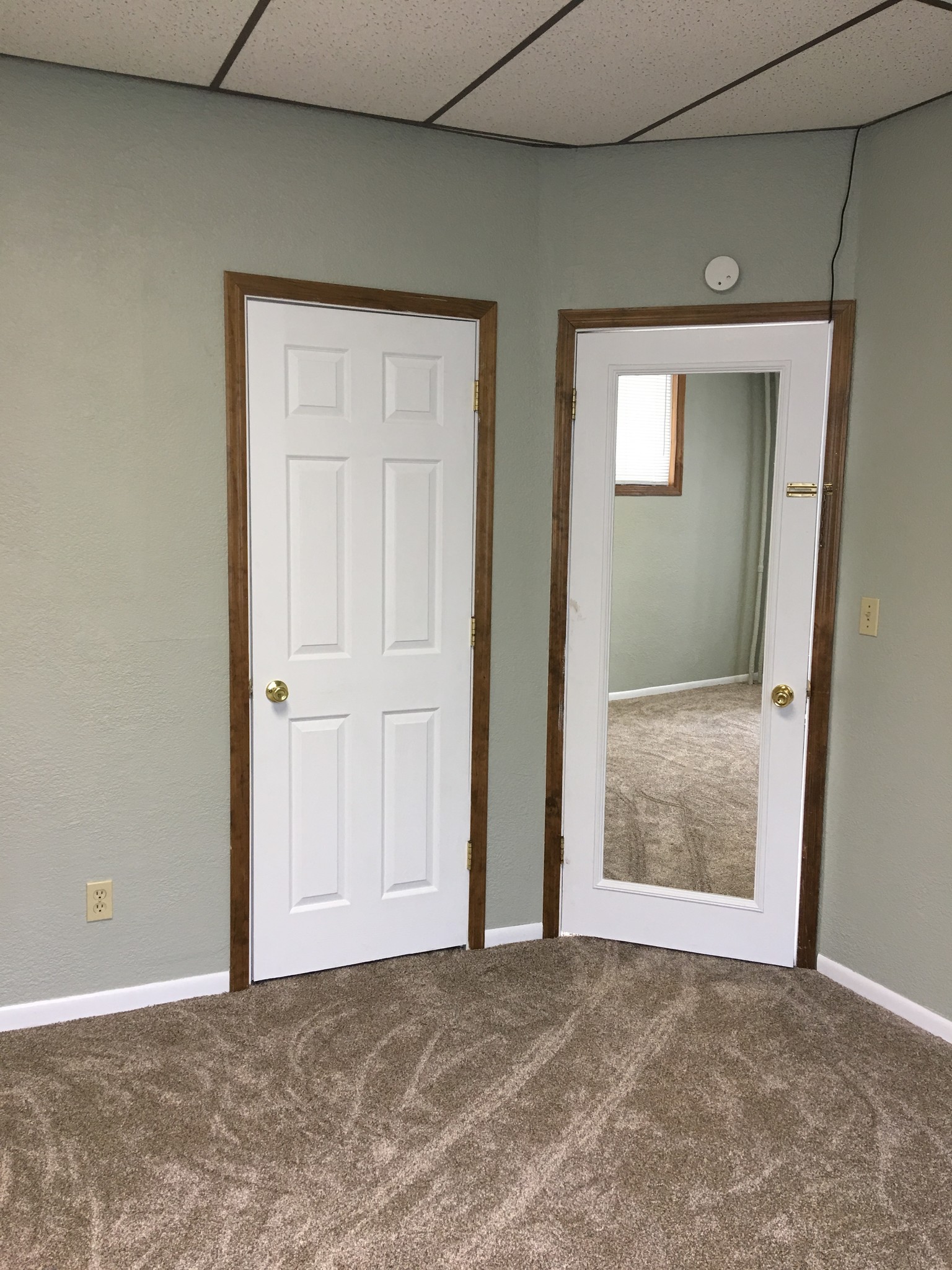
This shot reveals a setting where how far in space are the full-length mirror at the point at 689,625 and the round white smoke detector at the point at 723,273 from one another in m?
0.26

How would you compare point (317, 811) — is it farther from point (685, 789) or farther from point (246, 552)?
point (685, 789)

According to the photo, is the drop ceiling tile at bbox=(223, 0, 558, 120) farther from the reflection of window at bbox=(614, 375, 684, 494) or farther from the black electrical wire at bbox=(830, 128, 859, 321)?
the black electrical wire at bbox=(830, 128, 859, 321)

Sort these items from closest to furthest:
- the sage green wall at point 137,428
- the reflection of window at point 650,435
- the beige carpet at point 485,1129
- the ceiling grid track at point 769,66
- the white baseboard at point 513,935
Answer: the beige carpet at point 485,1129, the ceiling grid track at point 769,66, the sage green wall at point 137,428, the reflection of window at point 650,435, the white baseboard at point 513,935

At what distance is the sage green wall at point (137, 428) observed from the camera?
8.56 ft

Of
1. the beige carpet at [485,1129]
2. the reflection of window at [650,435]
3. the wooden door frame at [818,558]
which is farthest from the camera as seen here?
the reflection of window at [650,435]

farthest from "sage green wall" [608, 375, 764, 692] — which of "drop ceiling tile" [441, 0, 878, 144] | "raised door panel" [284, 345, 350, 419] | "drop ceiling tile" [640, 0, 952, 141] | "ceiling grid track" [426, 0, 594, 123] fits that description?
"ceiling grid track" [426, 0, 594, 123]

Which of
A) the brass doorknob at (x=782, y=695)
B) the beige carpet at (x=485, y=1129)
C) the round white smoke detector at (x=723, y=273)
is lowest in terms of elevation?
the beige carpet at (x=485, y=1129)

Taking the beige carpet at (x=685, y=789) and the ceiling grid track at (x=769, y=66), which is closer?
the ceiling grid track at (x=769, y=66)

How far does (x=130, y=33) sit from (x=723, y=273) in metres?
1.69

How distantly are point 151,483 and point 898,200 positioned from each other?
2.19 meters

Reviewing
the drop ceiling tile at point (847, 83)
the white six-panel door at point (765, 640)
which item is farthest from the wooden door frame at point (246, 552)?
the drop ceiling tile at point (847, 83)

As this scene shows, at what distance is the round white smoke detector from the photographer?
3016mm

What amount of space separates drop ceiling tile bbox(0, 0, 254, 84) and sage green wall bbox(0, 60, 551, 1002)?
10 centimetres

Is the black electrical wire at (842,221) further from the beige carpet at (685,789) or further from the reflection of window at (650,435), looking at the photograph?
the beige carpet at (685,789)
